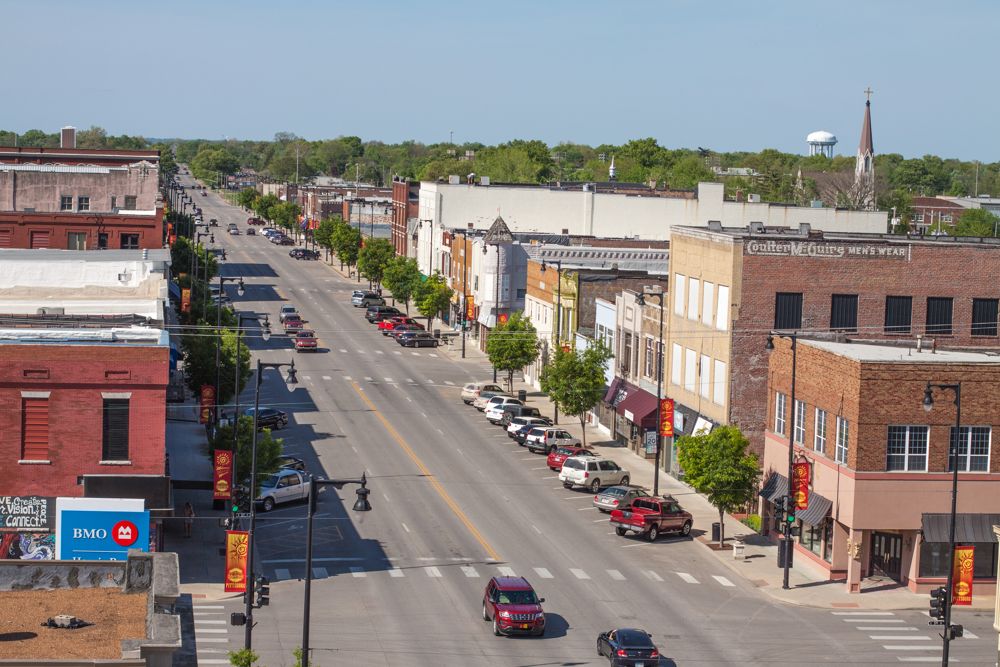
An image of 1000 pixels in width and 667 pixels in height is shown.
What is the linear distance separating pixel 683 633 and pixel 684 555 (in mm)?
11301

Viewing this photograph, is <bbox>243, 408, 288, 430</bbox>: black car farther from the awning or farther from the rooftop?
the awning

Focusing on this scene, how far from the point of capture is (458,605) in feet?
162

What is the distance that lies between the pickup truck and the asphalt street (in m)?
0.50

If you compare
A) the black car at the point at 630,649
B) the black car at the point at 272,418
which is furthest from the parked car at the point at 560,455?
the black car at the point at 630,649

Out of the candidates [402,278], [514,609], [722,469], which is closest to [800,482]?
[722,469]

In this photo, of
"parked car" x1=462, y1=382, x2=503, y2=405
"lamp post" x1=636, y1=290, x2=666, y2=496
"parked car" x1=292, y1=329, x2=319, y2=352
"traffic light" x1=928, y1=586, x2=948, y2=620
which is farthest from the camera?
"parked car" x1=292, y1=329, x2=319, y2=352

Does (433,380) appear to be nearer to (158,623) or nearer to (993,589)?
(993,589)

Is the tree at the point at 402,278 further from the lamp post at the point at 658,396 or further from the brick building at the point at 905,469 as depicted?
the brick building at the point at 905,469

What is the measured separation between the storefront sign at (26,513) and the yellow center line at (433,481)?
1622cm

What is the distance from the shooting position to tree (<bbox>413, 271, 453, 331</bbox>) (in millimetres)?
122188

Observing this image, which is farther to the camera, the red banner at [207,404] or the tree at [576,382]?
the tree at [576,382]

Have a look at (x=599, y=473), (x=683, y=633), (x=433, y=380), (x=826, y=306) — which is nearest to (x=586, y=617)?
(x=683, y=633)

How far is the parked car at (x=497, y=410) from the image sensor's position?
83.8 metres

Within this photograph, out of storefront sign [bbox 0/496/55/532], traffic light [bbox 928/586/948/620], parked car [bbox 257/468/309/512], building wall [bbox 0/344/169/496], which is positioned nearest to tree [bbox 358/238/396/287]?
parked car [bbox 257/468/309/512]
